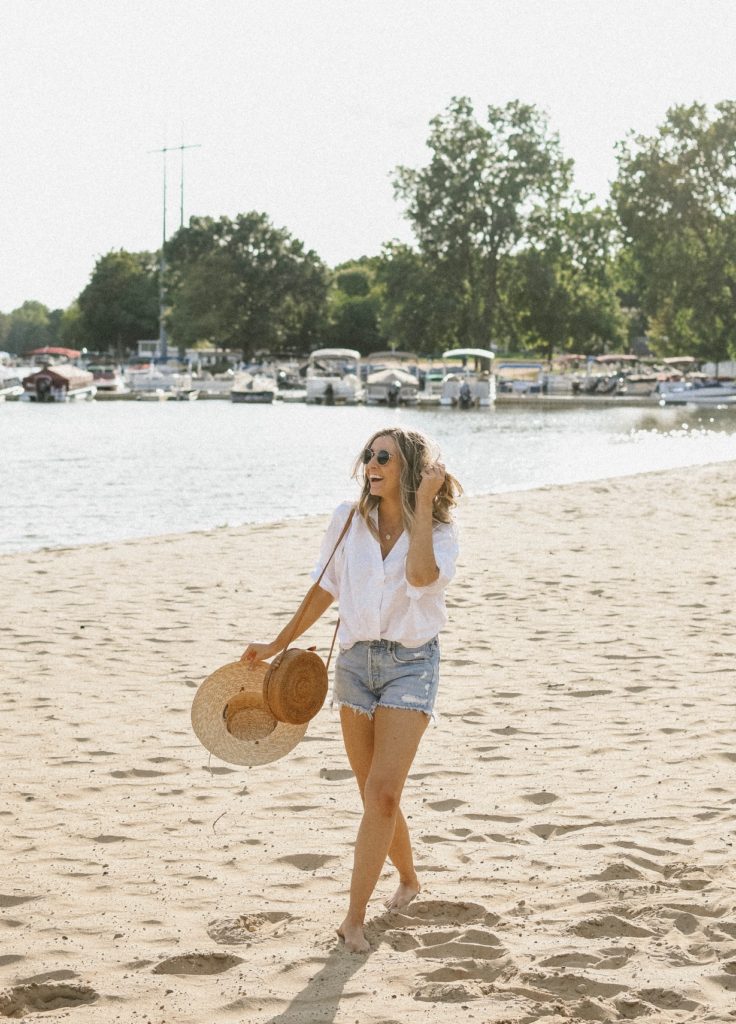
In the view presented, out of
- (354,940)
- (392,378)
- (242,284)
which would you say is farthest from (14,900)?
(242,284)

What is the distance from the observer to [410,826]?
5.74m

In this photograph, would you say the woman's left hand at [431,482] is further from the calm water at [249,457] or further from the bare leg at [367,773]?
the calm water at [249,457]

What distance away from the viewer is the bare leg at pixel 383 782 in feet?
13.9

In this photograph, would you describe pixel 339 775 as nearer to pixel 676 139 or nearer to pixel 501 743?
pixel 501 743

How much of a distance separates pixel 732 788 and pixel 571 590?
6.10 meters

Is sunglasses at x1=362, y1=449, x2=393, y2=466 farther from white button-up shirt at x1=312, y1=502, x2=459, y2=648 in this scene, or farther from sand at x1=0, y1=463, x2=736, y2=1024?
sand at x1=0, y1=463, x2=736, y2=1024

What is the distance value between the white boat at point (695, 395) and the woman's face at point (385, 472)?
3134 inches

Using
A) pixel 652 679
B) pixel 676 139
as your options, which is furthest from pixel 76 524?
pixel 676 139

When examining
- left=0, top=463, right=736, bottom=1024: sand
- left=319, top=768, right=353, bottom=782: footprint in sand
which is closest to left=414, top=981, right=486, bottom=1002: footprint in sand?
left=0, top=463, right=736, bottom=1024: sand

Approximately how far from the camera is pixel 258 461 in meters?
37.9

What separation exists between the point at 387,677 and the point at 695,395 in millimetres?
80259

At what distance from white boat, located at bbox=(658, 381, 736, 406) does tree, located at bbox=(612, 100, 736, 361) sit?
261 centimetres

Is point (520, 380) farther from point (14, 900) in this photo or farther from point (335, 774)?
point (14, 900)

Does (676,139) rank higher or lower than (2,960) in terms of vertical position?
higher
